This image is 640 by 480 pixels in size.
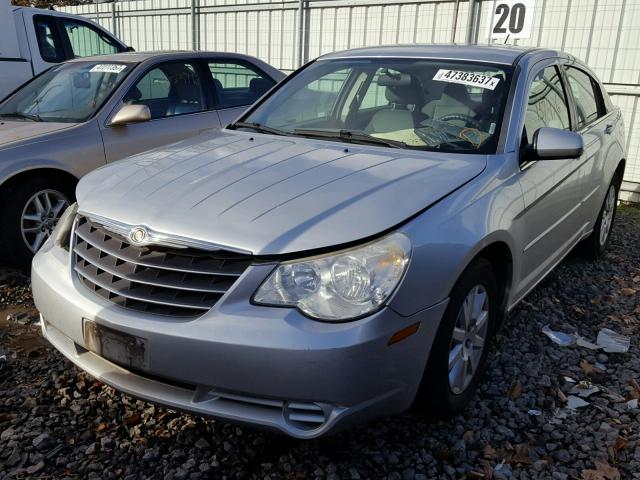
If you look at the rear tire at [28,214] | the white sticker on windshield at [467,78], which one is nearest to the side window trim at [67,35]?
the rear tire at [28,214]

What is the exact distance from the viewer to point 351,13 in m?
9.56

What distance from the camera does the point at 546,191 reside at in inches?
128

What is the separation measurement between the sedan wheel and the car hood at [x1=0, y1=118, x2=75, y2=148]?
1.40ft

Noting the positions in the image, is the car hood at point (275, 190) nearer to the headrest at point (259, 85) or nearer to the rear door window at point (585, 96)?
the rear door window at point (585, 96)

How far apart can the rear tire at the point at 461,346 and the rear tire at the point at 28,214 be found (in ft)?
10.4

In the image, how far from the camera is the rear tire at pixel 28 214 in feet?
14.0

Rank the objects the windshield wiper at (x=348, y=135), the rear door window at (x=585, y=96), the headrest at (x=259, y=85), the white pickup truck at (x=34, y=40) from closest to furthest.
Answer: the windshield wiper at (x=348, y=135)
the rear door window at (x=585, y=96)
the headrest at (x=259, y=85)
the white pickup truck at (x=34, y=40)

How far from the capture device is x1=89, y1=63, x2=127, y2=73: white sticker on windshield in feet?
17.1

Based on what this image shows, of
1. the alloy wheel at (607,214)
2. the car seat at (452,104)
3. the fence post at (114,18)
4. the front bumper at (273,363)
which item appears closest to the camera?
the front bumper at (273,363)

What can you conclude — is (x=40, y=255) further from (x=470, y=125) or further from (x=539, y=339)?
(x=539, y=339)

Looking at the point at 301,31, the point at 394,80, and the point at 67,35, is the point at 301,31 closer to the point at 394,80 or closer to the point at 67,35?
the point at 67,35

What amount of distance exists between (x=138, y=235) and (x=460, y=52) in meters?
2.25

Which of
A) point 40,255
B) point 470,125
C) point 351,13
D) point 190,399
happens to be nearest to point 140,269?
point 190,399

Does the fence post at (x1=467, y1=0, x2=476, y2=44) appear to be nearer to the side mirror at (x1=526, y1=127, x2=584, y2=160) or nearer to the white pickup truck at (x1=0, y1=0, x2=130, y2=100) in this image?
the white pickup truck at (x1=0, y1=0, x2=130, y2=100)
